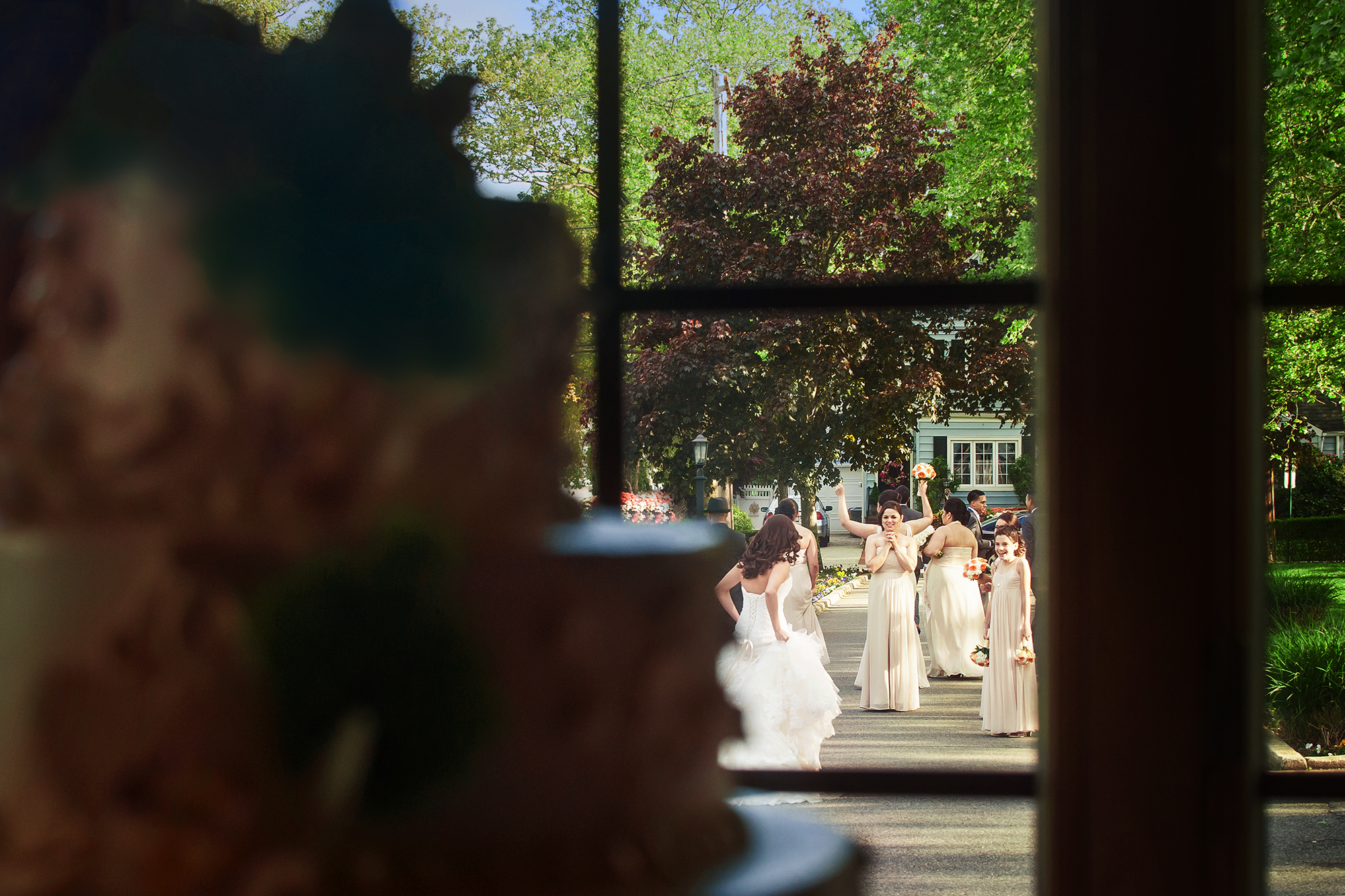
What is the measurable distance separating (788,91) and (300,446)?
53.7 inches

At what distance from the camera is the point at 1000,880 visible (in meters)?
3.92

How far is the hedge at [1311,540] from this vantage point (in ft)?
21.2

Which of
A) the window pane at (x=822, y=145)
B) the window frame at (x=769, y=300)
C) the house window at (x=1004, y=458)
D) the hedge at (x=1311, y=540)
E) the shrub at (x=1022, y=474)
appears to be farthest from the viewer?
the hedge at (x=1311, y=540)

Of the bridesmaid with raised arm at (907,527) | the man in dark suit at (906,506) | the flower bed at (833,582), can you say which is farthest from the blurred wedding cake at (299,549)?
the flower bed at (833,582)

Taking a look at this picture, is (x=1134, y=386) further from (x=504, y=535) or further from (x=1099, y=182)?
(x=504, y=535)

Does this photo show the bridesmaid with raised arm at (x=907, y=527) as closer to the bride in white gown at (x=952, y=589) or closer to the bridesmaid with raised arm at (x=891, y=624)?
the bridesmaid with raised arm at (x=891, y=624)

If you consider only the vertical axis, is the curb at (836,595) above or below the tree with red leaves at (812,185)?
below

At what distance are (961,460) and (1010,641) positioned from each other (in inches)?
61.1

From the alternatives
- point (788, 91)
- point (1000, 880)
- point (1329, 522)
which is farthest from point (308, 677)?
point (1329, 522)

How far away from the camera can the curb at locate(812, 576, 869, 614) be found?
25.1ft

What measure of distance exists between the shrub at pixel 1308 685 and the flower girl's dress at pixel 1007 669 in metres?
1.09

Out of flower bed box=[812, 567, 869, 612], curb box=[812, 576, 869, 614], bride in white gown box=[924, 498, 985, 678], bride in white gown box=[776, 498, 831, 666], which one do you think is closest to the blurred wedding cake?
bride in white gown box=[776, 498, 831, 666]

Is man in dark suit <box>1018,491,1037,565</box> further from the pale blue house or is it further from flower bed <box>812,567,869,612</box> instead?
flower bed <box>812,567,869,612</box>

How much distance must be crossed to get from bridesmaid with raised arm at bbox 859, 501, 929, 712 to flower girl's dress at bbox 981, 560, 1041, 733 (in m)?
0.51
